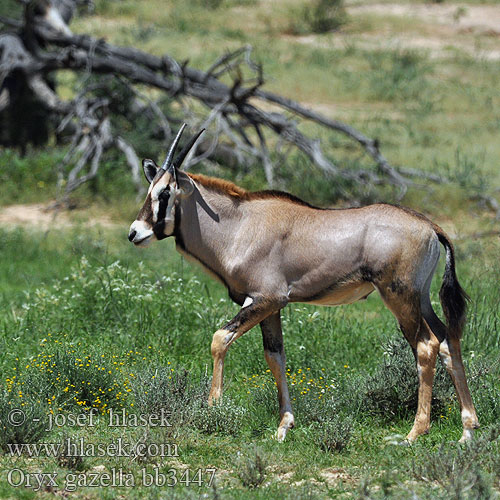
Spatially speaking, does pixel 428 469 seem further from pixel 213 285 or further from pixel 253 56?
pixel 253 56

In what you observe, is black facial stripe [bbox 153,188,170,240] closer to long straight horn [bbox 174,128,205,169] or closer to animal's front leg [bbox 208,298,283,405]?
long straight horn [bbox 174,128,205,169]

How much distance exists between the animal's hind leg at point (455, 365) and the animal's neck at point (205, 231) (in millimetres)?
1392

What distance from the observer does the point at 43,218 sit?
525 inches

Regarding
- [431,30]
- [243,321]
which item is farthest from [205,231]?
[431,30]

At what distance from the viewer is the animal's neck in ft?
20.6

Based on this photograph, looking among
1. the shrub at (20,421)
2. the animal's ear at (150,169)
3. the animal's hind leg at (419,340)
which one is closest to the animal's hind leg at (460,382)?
the animal's hind leg at (419,340)

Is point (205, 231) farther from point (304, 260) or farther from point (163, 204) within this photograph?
point (304, 260)

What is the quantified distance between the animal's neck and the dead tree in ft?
22.8

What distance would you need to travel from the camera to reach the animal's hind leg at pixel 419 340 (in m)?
5.99

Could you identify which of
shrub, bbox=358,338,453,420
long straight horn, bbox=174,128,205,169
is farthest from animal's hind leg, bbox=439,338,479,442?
long straight horn, bbox=174,128,205,169

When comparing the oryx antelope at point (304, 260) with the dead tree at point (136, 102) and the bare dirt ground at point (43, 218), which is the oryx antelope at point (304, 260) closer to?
the bare dirt ground at point (43, 218)

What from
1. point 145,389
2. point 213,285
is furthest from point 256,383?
point 213,285

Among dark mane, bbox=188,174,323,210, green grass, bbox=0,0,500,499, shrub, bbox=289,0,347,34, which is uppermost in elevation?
dark mane, bbox=188,174,323,210

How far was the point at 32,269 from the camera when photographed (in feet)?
35.7
